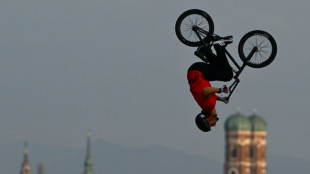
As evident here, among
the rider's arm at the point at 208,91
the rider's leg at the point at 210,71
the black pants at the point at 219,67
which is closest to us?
the rider's arm at the point at 208,91

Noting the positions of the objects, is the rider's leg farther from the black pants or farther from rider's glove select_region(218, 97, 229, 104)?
rider's glove select_region(218, 97, 229, 104)

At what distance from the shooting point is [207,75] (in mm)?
37844

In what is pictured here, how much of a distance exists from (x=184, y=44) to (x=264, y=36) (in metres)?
2.07

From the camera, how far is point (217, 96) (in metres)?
38.0

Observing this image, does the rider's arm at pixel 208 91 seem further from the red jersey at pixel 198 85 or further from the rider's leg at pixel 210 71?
the rider's leg at pixel 210 71

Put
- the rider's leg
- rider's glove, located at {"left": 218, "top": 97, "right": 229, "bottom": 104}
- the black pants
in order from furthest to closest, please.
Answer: the black pants → the rider's leg → rider's glove, located at {"left": 218, "top": 97, "right": 229, "bottom": 104}

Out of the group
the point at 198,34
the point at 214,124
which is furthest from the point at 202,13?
the point at 214,124

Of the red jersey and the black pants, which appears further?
the black pants

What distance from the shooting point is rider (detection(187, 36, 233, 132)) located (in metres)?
37.6

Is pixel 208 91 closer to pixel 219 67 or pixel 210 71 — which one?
pixel 210 71

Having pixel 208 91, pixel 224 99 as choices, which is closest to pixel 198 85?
pixel 208 91

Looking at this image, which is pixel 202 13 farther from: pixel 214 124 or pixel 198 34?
pixel 214 124

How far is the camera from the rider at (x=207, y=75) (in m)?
37.6

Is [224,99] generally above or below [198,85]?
below
